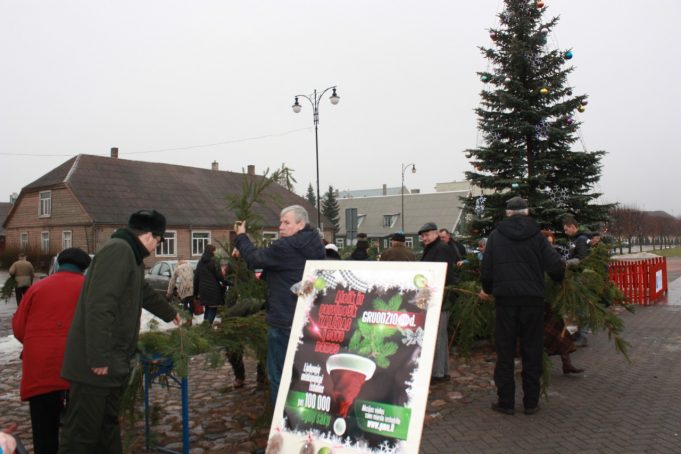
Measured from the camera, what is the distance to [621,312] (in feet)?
43.0

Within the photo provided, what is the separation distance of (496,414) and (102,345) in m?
4.00

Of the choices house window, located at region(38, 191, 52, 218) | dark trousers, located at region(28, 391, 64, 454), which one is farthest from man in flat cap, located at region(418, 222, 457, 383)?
house window, located at region(38, 191, 52, 218)

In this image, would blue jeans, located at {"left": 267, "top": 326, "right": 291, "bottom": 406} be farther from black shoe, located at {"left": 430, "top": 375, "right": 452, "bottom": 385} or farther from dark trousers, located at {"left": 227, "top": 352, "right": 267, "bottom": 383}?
black shoe, located at {"left": 430, "top": 375, "right": 452, "bottom": 385}

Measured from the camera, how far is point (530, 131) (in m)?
15.5

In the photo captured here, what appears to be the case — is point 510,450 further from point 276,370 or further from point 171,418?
point 171,418

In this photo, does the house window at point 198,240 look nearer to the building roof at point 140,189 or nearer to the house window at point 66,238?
the building roof at point 140,189

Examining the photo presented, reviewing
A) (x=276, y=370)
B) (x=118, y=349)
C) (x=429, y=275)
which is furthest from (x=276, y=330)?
(x=429, y=275)

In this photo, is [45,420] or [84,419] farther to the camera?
[45,420]

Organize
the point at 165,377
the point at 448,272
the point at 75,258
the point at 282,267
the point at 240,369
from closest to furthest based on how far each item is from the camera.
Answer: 1. the point at 75,258
2. the point at 282,267
3. the point at 165,377
4. the point at 240,369
5. the point at 448,272

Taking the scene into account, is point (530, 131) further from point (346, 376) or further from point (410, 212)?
point (410, 212)

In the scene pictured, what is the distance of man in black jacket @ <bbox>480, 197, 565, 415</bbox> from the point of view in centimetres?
541

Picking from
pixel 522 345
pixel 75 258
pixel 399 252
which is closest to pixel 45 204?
pixel 399 252

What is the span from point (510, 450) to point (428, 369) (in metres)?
2.25

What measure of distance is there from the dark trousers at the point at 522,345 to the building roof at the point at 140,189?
1242 inches
